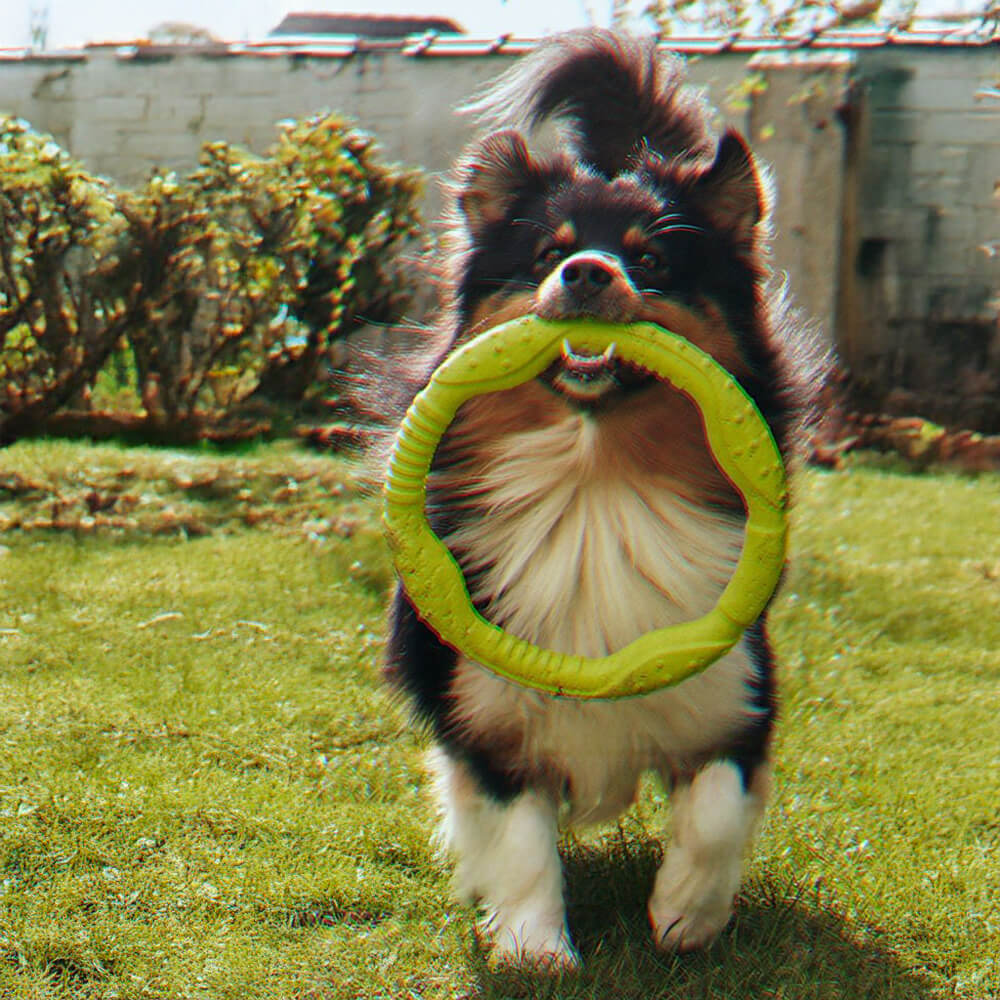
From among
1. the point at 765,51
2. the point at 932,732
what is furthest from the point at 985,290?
the point at 932,732

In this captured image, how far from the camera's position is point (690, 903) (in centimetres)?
287

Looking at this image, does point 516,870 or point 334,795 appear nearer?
point 516,870

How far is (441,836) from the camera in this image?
3.32 meters

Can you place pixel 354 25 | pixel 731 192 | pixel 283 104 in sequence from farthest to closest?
1. pixel 354 25
2. pixel 283 104
3. pixel 731 192

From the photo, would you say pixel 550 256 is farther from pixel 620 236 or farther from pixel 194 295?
pixel 194 295

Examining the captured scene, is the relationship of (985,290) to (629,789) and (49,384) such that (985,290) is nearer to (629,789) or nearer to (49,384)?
(49,384)

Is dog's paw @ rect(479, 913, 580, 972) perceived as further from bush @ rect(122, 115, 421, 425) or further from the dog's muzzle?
bush @ rect(122, 115, 421, 425)

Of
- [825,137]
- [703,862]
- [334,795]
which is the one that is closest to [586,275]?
[703,862]

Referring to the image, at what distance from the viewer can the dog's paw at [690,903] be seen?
9.40ft

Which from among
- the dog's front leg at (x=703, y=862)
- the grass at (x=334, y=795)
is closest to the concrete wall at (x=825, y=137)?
the grass at (x=334, y=795)

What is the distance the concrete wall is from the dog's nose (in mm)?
7050

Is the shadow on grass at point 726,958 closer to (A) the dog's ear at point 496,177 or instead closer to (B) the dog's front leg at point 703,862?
(B) the dog's front leg at point 703,862

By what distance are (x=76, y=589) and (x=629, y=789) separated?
284cm

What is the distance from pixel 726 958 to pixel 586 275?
1.46m
